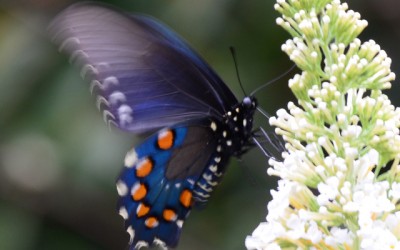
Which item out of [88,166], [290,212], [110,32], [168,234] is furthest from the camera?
[88,166]

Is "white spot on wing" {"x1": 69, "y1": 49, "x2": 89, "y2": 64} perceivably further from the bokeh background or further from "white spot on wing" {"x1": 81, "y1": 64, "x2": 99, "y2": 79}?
the bokeh background

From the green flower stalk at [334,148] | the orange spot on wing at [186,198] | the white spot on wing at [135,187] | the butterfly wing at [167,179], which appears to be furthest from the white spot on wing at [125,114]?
the green flower stalk at [334,148]

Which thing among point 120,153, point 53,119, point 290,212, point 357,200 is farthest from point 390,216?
point 53,119

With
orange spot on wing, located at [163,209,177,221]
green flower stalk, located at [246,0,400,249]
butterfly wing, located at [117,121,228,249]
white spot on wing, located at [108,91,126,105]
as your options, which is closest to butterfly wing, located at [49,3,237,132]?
white spot on wing, located at [108,91,126,105]

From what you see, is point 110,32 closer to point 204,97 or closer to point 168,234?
point 204,97

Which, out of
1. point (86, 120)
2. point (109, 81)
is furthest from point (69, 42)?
point (86, 120)

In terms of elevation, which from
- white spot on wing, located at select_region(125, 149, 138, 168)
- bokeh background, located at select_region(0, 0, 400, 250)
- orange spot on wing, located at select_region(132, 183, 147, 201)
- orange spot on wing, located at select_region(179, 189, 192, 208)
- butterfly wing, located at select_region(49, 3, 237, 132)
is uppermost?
bokeh background, located at select_region(0, 0, 400, 250)
